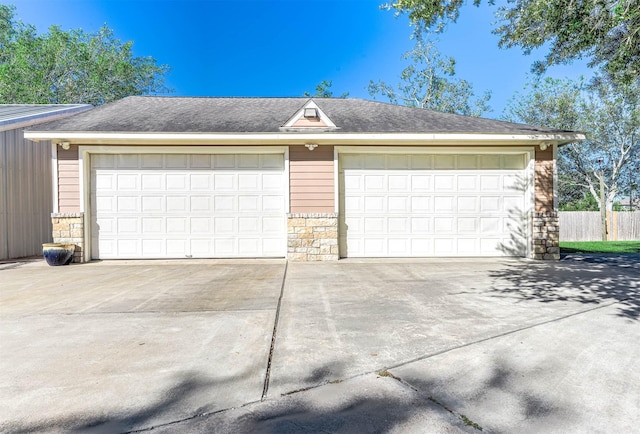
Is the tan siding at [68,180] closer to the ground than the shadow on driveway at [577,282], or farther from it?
farther from it

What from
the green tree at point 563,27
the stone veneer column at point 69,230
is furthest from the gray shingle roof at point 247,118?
the stone veneer column at point 69,230

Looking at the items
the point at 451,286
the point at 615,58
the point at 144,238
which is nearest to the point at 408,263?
the point at 451,286

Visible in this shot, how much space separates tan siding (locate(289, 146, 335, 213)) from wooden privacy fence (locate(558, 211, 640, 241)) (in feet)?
41.8

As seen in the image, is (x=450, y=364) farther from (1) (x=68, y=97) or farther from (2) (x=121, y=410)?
(1) (x=68, y=97)

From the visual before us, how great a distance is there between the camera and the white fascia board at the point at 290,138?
7125 millimetres

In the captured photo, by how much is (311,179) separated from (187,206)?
290 cm

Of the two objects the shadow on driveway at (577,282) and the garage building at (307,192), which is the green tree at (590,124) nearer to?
the garage building at (307,192)

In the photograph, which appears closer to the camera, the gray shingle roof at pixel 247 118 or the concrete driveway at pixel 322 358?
the concrete driveway at pixel 322 358

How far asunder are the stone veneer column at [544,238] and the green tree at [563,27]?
3121mm

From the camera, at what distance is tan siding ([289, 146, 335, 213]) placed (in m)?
7.66

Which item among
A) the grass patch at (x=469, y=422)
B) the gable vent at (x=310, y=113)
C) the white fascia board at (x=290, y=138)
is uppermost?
the gable vent at (x=310, y=113)

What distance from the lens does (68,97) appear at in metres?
19.0

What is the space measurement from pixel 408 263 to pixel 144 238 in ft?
19.4

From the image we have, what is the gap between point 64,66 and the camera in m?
18.8
